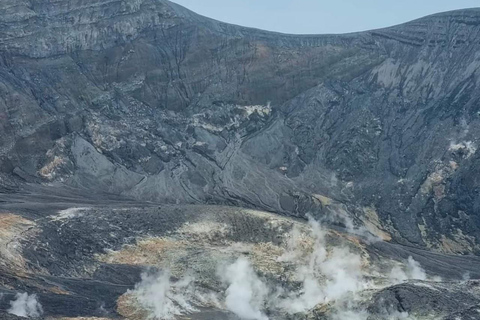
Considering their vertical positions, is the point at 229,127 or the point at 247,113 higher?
the point at 247,113

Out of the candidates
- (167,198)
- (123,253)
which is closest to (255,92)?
(167,198)

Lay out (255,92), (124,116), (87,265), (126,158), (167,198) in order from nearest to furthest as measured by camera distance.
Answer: (87,265) < (167,198) < (126,158) < (124,116) < (255,92)

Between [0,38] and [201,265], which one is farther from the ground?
[0,38]

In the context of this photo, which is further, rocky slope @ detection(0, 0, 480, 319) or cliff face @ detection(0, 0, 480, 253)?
cliff face @ detection(0, 0, 480, 253)

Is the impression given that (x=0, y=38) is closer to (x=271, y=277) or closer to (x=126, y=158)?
(x=126, y=158)

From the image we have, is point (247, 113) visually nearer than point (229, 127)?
No

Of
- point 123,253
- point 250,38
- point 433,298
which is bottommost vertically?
point 123,253

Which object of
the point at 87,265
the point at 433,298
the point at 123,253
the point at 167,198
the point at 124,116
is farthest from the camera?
the point at 124,116

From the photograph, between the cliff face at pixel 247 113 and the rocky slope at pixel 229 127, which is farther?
the cliff face at pixel 247 113
